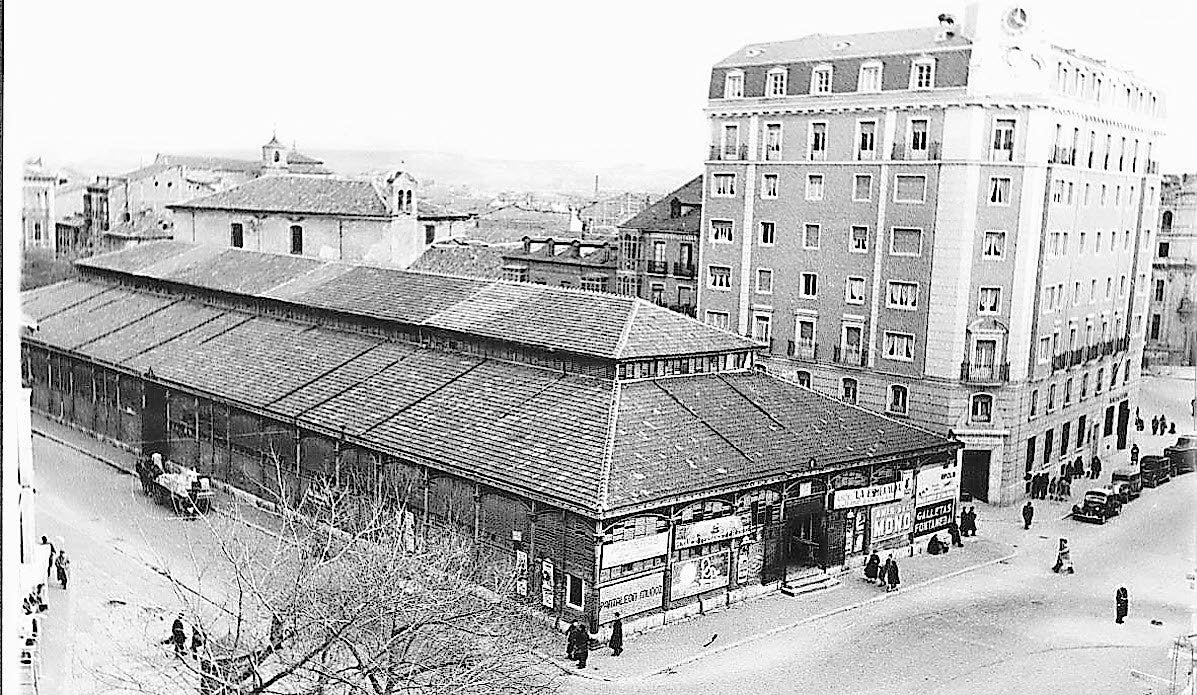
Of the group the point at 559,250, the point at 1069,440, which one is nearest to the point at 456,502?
the point at 1069,440

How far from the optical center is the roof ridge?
655 inches

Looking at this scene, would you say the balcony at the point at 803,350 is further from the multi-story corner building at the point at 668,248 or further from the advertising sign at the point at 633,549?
the advertising sign at the point at 633,549

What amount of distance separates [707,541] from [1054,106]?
13602 millimetres

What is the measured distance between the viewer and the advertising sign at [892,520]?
2075 centimetres

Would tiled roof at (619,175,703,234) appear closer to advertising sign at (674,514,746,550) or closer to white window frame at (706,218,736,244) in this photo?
white window frame at (706,218,736,244)

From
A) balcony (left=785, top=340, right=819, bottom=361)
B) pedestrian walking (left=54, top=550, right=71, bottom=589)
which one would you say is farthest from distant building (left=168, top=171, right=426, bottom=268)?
pedestrian walking (left=54, top=550, right=71, bottom=589)

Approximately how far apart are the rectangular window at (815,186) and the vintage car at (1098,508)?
8.90 metres

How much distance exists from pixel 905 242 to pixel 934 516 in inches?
290

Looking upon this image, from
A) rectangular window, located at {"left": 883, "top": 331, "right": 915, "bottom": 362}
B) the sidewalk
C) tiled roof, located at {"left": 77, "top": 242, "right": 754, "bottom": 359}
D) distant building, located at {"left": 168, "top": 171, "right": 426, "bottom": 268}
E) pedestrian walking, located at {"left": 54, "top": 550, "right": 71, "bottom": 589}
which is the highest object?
distant building, located at {"left": 168, "top": 171, "right": 426, "bottom": 268}

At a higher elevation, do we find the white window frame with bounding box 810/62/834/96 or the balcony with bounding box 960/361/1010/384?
the white window frame with bounding box 810/62/834/96

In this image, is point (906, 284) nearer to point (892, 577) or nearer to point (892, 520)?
point (892, 520)

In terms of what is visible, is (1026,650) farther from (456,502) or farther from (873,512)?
(456,502)

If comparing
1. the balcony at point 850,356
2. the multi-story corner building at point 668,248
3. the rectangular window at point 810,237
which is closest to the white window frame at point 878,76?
the rectangular window at point 810,237

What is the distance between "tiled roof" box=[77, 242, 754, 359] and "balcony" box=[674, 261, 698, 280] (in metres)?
9.96
